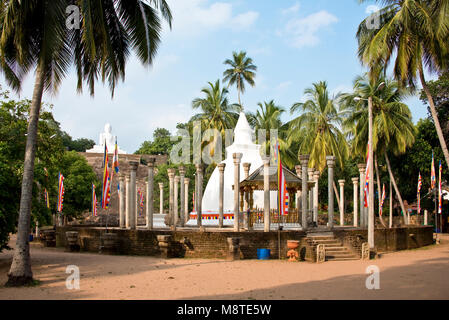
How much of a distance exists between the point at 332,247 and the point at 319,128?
17067 mm

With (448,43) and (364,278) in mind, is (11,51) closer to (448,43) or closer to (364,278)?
(364,278)

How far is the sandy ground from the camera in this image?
1052 centimetres

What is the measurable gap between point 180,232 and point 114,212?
1343 inches

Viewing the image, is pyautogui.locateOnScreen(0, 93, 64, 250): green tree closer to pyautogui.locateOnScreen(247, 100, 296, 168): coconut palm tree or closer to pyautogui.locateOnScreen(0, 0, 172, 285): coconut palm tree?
pyautogui.locateOnScreen(0, 0, 172, 285): coconut palm tree

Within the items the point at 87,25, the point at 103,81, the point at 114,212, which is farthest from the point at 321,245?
the point at 114,212

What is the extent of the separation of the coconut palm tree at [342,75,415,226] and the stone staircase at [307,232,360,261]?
43.0ft

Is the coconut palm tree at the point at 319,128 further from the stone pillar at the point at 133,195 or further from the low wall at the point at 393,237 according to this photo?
the stone pillar at the point at 133,195

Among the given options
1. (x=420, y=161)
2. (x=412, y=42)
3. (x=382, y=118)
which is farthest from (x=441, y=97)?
(x=412, y=42)

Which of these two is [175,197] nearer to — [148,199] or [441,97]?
[148,199]

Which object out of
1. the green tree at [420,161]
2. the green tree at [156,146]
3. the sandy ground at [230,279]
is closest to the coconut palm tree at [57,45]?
the sandy ground at [230,279]

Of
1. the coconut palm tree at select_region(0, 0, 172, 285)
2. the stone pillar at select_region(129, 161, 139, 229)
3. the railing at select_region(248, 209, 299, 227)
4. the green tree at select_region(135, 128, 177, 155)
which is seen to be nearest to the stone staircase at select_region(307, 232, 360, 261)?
the railing at select_region(248, 209, 299, 227)

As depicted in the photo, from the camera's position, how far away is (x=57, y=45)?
39.7ft

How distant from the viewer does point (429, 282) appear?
1205cm

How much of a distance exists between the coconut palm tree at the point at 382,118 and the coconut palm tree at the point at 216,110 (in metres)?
10.7
